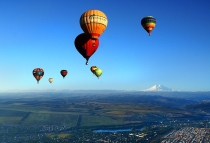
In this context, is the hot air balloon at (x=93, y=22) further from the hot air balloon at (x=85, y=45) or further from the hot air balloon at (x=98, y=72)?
the hot air balloon at (x=98, y=72)

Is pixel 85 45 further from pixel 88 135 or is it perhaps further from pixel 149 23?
pixel 88 135

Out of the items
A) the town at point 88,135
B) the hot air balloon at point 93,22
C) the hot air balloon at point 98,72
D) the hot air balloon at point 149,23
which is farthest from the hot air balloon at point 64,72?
the town at point 88,135

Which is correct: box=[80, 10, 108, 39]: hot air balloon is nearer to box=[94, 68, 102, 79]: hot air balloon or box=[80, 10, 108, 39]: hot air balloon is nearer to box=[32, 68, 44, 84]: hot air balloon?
box=[94, 68, 102, 79]: hot air balloon

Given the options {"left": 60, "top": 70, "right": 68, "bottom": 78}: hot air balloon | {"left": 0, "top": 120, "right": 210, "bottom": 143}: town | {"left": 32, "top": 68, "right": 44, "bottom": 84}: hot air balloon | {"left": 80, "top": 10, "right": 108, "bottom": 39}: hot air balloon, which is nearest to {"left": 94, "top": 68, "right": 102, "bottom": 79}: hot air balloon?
{"left": 60, "top": 70, "right": 68, "bottom": 78}: hot air balloon

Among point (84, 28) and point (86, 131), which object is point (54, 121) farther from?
point (84, 28)

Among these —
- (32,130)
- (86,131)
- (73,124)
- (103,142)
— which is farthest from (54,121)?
(103,142)

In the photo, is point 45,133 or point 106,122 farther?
point 106,122

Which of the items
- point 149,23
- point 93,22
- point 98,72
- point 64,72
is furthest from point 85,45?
point 64,72
